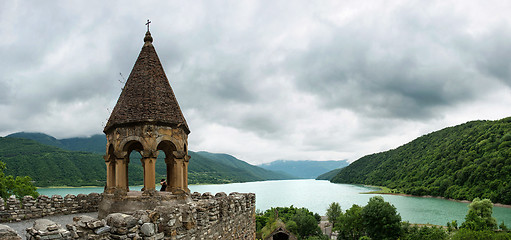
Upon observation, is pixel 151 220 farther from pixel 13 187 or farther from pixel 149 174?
pixel 13 187

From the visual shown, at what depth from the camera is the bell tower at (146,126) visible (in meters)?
10.2

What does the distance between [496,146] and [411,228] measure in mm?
72665

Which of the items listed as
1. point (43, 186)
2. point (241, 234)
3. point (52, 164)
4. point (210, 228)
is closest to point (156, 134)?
point (210, 228)

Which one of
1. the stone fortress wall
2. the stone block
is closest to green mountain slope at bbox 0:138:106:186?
the stone fortress wall

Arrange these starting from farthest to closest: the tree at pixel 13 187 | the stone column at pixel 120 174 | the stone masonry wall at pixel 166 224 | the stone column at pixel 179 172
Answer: the tree at pixel 13 187 → the stone column at pixel 179 172 → the stone column at pixel 120 174 → the stone masonry wall at pixel 166 224

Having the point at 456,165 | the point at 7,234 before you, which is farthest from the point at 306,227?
the point at 456,165

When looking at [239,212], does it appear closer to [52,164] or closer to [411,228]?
[411,228]

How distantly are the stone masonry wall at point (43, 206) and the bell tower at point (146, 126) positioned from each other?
96.4 inches

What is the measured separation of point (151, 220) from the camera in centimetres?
619

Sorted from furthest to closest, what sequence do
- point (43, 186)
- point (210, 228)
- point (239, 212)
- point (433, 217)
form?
point (43, 186) → point (433, 217) → point (239, 212) → point (210, 228)

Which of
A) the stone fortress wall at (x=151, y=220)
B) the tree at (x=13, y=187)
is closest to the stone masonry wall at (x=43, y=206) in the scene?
the stone fortress wall at (x=151, y=220)

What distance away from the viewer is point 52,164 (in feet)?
351

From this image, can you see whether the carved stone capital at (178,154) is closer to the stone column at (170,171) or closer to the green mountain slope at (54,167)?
the stone column at (170,171)

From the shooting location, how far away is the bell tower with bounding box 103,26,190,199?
10156 millimetres
